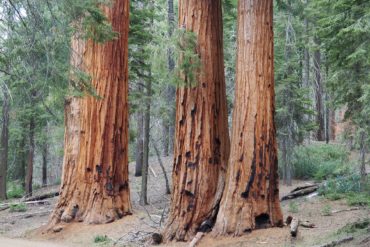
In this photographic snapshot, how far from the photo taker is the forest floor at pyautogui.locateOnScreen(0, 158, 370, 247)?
29.2ft

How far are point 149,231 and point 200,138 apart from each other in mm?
2737

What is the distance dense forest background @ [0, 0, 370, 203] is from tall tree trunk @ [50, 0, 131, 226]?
0.93 metres

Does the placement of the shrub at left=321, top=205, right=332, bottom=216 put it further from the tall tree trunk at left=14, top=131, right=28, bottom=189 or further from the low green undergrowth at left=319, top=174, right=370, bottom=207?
the tall tree trunk at left=14, top=131, right=28, bottom=189

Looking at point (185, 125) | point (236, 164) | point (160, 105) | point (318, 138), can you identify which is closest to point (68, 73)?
point (185, 125)

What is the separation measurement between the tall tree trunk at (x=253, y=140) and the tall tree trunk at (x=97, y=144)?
4.16 meters

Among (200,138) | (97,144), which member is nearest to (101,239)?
(97,144)

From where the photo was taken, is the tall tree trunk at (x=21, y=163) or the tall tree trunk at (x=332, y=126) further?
the tall tree trunk at (x=332, y=126)

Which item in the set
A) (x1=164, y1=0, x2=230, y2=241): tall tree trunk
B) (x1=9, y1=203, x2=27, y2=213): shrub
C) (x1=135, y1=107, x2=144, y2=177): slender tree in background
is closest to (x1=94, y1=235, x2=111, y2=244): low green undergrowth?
(x1=164, y1=0, x2=230, y2=241): tall tree trunk

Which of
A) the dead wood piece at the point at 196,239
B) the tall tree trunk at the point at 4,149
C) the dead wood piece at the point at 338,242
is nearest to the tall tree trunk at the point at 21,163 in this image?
the tall tree trunk at the point at 4,149

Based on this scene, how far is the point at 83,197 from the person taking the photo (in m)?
12.6

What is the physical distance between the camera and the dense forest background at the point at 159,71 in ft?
25.2

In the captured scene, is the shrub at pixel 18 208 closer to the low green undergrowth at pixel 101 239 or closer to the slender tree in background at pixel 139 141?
the slender tree in background at pixel 139 141

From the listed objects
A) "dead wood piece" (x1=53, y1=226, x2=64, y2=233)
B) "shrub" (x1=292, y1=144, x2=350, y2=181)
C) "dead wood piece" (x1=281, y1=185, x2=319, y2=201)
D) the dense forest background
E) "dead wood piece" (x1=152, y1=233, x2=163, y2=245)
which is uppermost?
the dense forest background

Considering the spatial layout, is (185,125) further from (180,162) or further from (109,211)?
(109,211)
